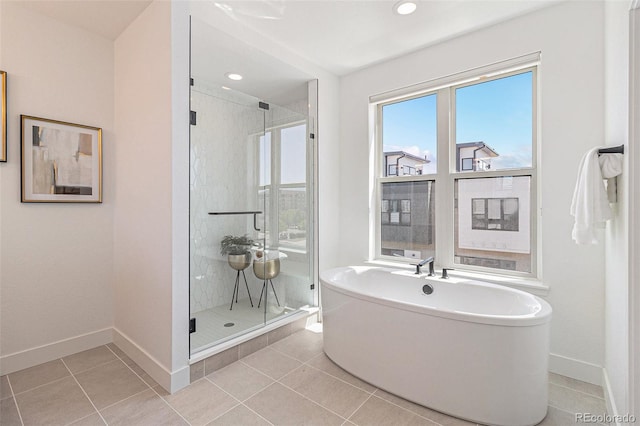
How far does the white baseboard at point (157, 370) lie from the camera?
1.97m

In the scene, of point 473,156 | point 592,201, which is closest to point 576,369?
point 592,201

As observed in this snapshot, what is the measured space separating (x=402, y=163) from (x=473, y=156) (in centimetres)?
69

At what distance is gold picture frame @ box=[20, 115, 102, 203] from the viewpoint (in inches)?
86.6

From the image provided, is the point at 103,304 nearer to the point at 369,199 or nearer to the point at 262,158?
the point at 262,158

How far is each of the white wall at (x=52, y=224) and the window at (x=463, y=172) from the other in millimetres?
2622

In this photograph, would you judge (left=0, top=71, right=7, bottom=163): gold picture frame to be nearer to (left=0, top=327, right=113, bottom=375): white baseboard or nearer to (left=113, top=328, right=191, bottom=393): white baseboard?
(left=0, top=327, right=113, bottom=375): white baseboard

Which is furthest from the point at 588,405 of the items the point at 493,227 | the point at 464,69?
the point at 464,69

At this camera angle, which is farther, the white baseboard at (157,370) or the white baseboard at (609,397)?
the white baseboard at (157,370)

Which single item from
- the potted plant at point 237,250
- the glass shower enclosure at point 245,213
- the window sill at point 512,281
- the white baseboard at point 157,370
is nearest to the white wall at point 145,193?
the white baseboard at point 157,370

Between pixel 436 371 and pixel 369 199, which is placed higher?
pixel 369 199

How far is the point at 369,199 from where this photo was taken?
129 inches

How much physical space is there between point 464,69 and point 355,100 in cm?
113

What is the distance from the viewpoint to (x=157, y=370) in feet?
6.77

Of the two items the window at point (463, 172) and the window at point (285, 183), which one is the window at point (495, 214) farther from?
the window at point (285, 183)
